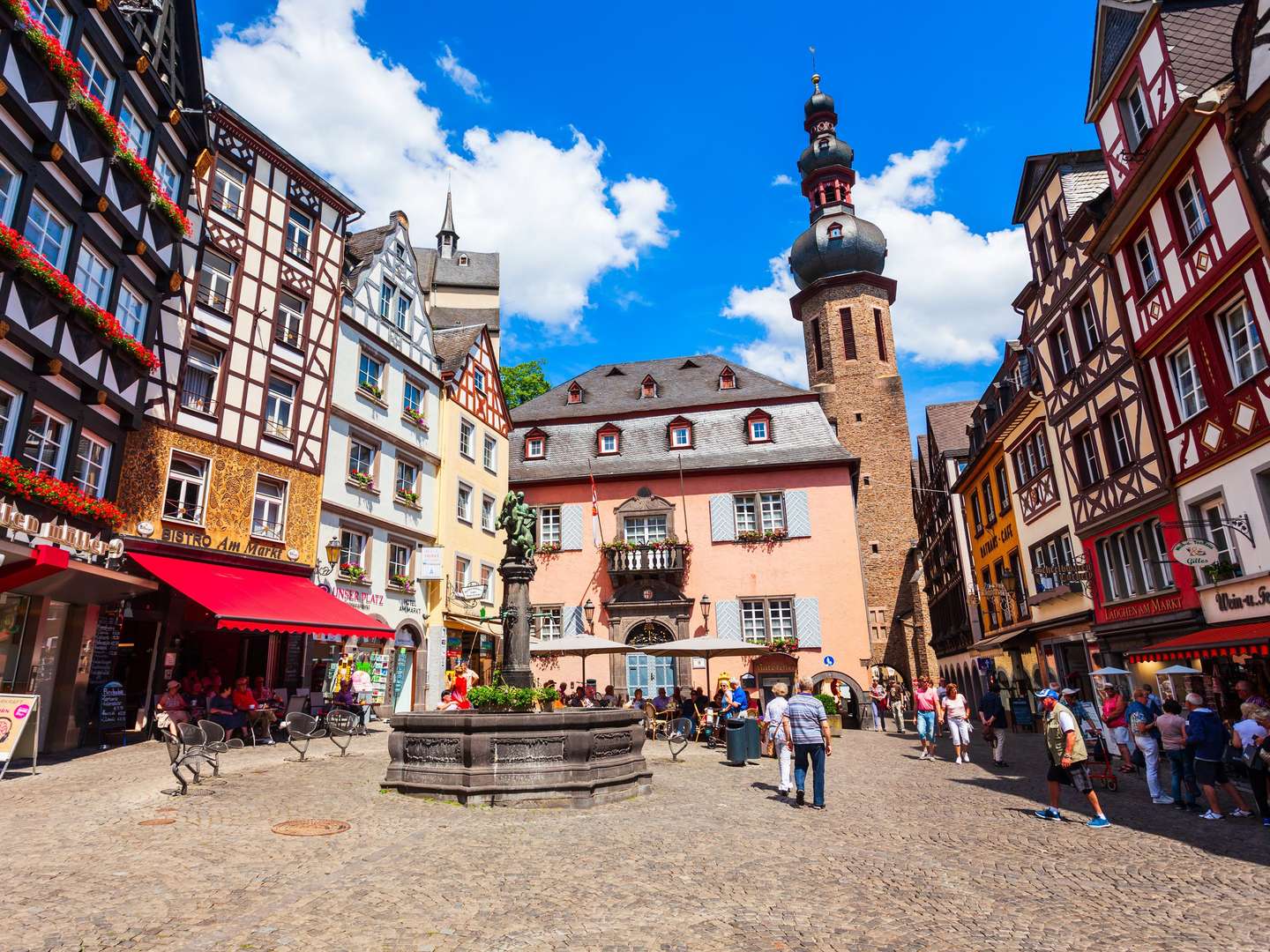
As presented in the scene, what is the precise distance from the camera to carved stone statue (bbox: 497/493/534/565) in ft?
42.4

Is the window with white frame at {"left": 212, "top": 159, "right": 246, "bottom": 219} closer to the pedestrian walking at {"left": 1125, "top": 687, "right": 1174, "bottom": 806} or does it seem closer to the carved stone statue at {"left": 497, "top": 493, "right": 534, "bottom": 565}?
the carved stone statue at {"left": 497, "top": 493, "right": 534, "bottom": 565}

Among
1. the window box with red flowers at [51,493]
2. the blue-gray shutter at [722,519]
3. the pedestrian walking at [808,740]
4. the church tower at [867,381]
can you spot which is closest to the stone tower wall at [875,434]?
the church tower at [867,381]

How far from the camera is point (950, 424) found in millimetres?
36625

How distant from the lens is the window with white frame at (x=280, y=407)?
1973 centimetres

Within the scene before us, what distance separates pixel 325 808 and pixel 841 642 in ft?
71.7

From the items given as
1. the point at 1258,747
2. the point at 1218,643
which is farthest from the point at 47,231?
the point at 1218,643

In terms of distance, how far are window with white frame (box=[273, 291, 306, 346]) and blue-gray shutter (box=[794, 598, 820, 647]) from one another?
744 inches

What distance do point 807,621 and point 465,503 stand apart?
516 inches

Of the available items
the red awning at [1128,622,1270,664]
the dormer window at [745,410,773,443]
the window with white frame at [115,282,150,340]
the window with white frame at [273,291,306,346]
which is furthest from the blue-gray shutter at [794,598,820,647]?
the window with white frame at [115,282,150,340]

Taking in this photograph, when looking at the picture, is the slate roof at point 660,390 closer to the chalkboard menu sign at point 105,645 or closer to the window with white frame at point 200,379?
the window with white frame at point 200,379

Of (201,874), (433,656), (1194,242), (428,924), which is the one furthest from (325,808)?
(1194,242)

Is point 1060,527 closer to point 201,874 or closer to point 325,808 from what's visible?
point 325,808

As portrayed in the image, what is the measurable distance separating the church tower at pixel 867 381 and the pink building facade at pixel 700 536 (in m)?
9.23

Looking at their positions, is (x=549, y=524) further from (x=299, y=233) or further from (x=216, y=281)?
(x=216, y=281)
